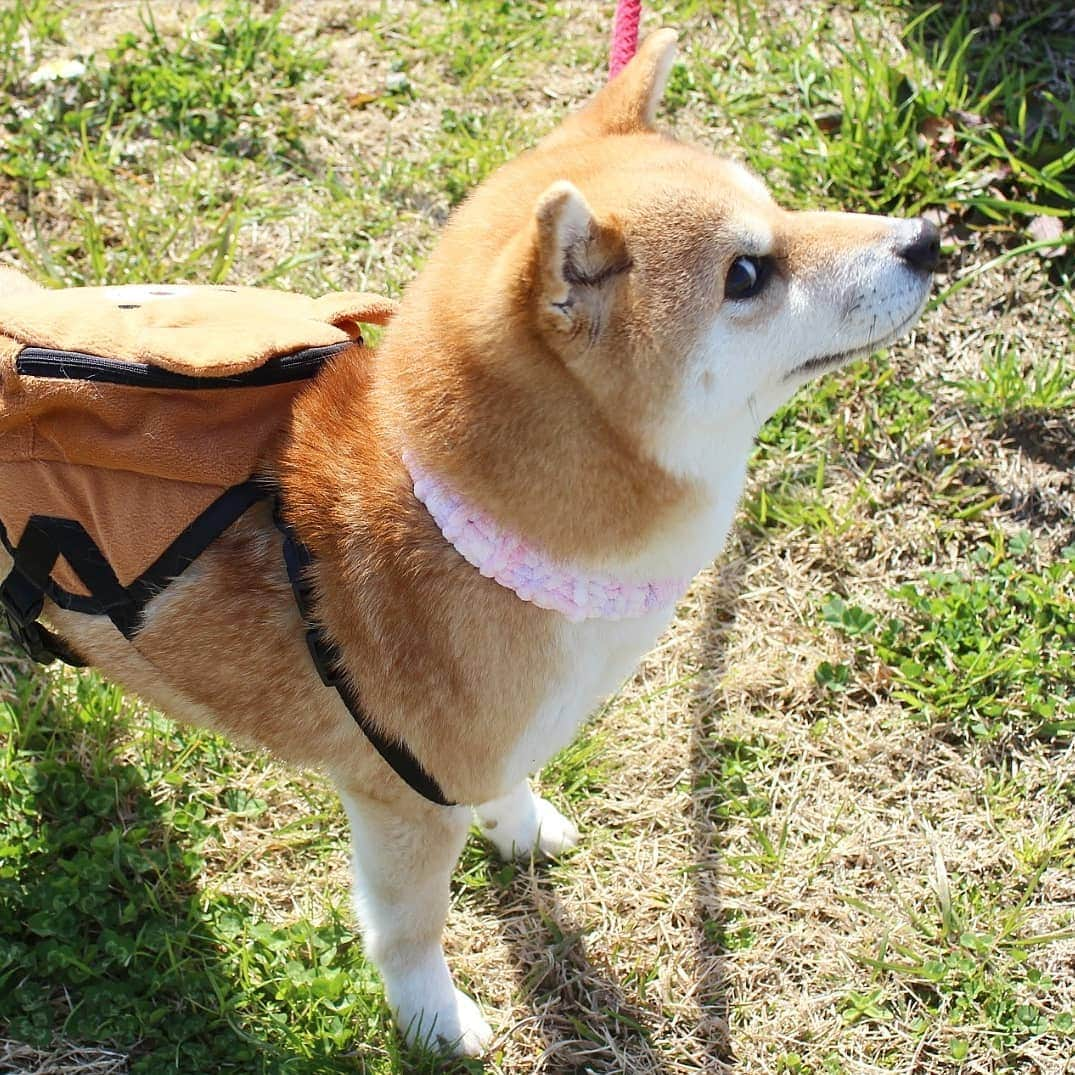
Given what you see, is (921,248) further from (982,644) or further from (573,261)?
(982,644)

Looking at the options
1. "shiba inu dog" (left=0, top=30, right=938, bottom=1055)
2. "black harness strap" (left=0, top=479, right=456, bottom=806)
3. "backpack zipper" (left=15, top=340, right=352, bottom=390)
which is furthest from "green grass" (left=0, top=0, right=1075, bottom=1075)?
"backpack zipper" (left=15, top=340, right=352, bottom=390)

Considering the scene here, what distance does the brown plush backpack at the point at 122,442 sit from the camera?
7.07 feet

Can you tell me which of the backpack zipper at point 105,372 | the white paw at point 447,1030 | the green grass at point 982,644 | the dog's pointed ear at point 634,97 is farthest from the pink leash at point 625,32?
the white paw at point 447,1030

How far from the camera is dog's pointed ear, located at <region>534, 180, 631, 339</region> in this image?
1836 mm

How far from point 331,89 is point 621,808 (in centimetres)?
288

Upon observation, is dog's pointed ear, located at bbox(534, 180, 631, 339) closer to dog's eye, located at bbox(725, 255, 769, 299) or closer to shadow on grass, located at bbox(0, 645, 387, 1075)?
dog's eye, located at bbox(725, 255, 769, 299)

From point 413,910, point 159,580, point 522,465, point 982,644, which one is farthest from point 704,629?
point 159,580

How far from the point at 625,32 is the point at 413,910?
6.64 ft

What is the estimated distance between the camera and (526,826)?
294cm

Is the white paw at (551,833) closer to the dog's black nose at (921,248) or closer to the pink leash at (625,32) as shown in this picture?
the dog's black nose at (921,248)

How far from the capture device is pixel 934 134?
3.96 metres

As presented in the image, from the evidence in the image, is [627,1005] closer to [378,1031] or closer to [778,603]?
[378,1031]

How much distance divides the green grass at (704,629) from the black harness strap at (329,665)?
801 mm

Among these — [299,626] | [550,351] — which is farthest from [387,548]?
[550,351]
